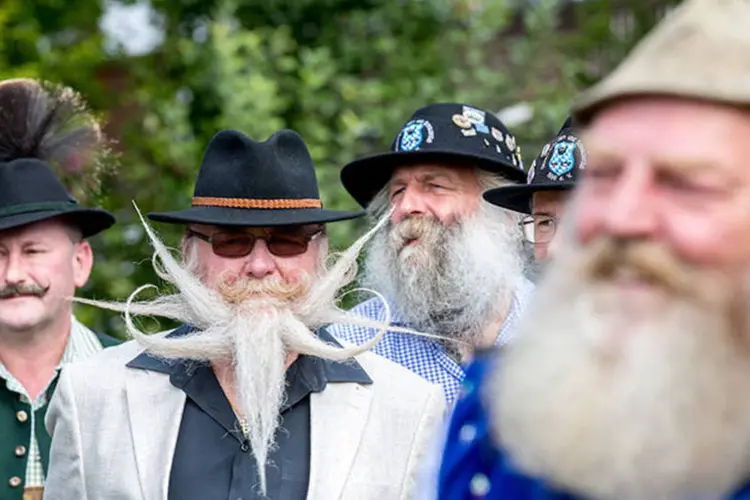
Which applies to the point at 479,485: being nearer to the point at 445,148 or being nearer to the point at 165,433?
the point at 165,433

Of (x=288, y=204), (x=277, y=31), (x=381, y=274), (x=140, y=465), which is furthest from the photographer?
(x=277, y=31)

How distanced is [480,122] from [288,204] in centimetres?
117

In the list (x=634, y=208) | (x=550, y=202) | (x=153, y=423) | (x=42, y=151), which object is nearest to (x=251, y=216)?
(x=153, y=423)

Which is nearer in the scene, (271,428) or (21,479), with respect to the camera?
(271,428)

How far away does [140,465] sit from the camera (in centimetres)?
339

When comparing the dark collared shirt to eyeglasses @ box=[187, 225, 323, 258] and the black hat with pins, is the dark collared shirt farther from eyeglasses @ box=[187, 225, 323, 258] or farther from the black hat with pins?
the black hat with pins

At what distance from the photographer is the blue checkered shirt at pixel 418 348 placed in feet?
14.0

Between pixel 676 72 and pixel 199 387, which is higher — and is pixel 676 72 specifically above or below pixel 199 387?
above

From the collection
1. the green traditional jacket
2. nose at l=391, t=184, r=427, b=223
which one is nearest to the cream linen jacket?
the green traditional jacket

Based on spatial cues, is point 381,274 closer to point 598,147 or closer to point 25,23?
point 598,147

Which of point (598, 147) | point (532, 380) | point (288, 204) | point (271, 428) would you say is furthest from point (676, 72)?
point (288, 204)

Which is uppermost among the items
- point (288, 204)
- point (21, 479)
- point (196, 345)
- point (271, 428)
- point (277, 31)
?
point (277, 31)

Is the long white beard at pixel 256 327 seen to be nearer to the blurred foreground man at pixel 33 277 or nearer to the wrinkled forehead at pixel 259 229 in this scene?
the wrinkled forehead at pixel 259 229

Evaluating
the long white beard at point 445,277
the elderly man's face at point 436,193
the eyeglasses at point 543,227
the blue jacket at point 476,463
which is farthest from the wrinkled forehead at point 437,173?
the blue jacket at point 476,463
